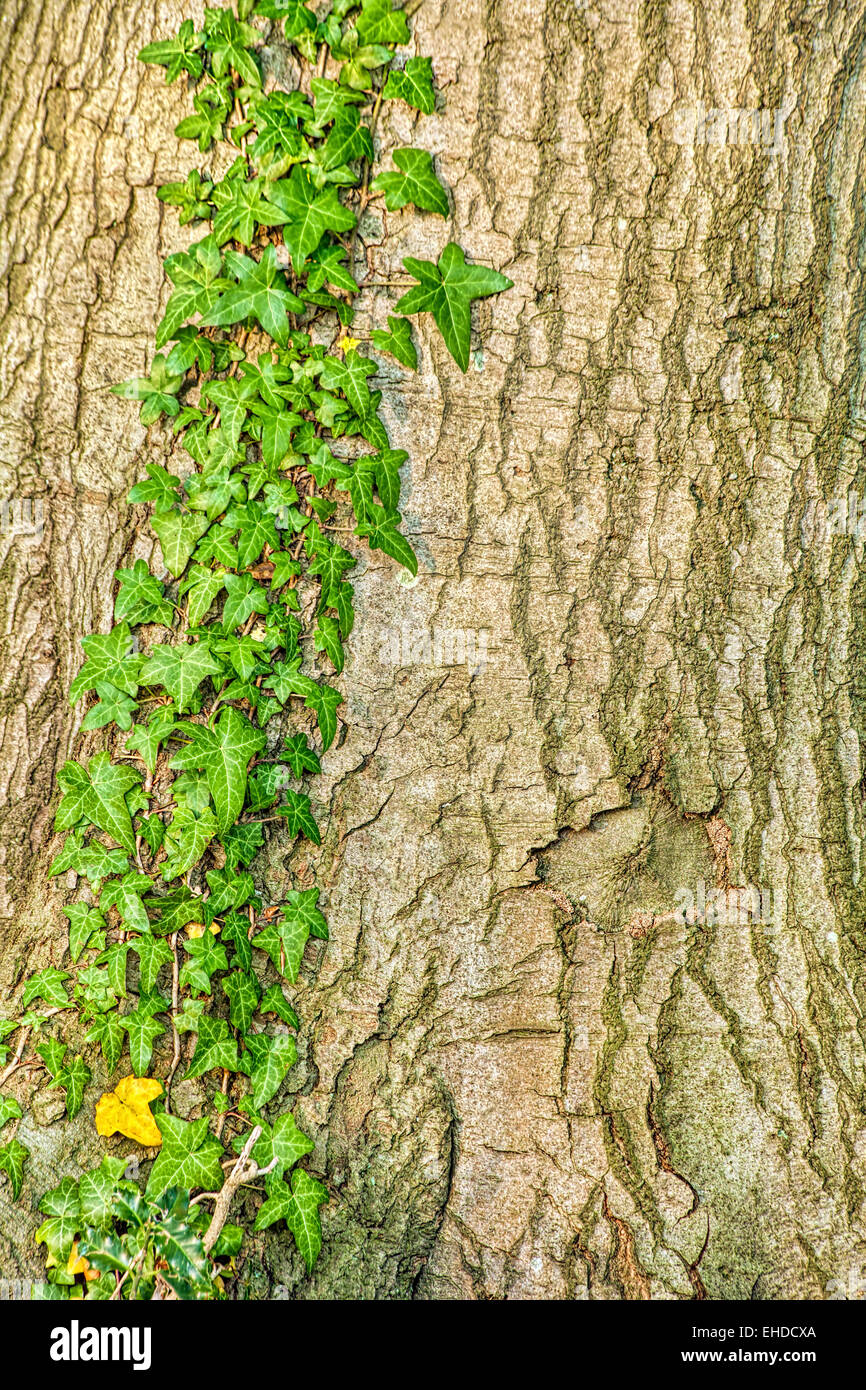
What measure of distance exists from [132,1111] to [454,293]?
5.55ft

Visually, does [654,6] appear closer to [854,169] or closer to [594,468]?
[854,169]

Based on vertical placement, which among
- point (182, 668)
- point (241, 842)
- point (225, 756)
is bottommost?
point (241, 842)

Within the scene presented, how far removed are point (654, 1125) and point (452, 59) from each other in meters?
2.06

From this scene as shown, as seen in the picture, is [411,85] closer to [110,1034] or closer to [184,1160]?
[110,1034]

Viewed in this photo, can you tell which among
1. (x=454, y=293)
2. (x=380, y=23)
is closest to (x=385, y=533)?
(x=454, y=293)

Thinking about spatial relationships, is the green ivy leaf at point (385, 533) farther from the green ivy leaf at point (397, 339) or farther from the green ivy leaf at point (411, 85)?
the green ivy leaf at point (411, 85)

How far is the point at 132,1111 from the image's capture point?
164 cm

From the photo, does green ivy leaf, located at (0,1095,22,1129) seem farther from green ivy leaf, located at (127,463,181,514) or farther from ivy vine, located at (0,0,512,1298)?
green ivy leaf, located at (127,463,181,514)

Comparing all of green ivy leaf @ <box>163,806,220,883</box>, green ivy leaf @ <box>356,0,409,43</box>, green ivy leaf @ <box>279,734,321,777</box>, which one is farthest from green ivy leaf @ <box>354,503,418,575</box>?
green ivy leaf @ <box>356,0,409,43</box>

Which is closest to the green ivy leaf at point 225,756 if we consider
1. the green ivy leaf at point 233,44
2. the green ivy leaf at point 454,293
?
the green ivy leaf at point 454,293

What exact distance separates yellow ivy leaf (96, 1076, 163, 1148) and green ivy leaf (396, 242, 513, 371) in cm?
153

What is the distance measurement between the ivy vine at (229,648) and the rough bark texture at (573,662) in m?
0.07

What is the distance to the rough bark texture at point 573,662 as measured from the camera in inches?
63.9

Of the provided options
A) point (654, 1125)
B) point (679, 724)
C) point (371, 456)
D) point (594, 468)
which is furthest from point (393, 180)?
point (654, 1125)
